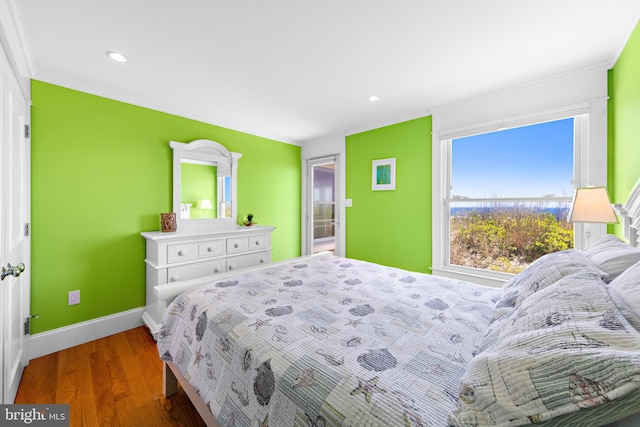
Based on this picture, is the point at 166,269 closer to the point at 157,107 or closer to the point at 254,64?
the point at 157,107

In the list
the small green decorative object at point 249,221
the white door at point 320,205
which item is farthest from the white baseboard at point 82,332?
the white door at point 320,205

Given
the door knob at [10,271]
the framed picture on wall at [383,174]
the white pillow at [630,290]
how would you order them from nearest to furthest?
1. the white pillow at [630,290]
2. the door knob at [10,271]
3. the framed picture on wall at [383,174]

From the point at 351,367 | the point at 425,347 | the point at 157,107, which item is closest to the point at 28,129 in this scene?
the point at 157,107

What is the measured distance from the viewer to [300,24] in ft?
5.25

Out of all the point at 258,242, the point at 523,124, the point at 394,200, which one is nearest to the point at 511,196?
the point at 523,124

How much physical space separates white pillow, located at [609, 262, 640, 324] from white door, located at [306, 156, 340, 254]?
11.2ft

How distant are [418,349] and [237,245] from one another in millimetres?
2512

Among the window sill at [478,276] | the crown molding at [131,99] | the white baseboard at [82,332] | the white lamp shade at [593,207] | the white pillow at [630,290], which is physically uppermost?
the crown molding at [131,99]

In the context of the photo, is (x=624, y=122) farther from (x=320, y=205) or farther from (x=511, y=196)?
(x=320, y=205)

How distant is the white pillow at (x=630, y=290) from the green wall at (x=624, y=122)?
114 centimetres

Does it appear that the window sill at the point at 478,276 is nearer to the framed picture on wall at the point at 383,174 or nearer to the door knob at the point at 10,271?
the framed picture on wall at the point at 383,174

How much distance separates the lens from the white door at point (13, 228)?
4.58ft

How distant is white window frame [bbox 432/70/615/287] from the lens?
2.07 m

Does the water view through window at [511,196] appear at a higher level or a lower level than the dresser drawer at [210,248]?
higher
